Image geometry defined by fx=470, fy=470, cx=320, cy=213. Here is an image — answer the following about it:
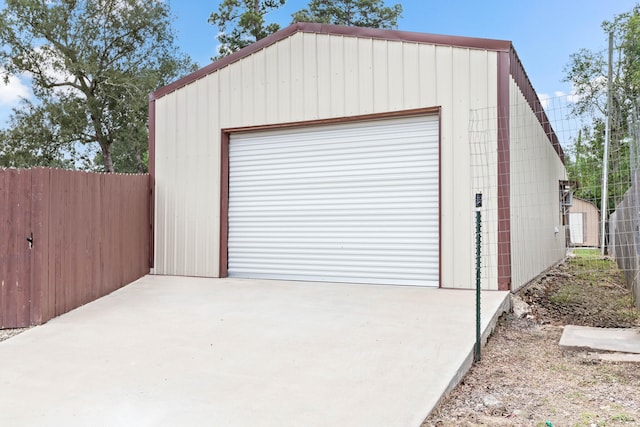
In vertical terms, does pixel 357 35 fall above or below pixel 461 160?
above

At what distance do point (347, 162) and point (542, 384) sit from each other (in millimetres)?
4444

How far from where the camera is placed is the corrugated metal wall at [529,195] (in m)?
6.46

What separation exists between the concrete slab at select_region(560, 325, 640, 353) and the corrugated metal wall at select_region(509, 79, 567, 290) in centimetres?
152

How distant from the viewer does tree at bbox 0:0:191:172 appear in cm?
1820

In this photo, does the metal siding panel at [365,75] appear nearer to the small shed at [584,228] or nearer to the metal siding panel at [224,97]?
the metal siding panel at [224,97]

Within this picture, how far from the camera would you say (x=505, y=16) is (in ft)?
45.9

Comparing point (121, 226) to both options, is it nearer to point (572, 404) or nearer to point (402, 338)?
point (402, 338)

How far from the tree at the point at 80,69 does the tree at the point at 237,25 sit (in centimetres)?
302

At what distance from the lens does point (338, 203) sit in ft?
23.5

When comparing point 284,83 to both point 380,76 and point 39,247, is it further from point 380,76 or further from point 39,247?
point 39,247

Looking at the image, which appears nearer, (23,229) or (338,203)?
(23,229)

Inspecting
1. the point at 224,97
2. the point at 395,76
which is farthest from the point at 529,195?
the point at 224,97

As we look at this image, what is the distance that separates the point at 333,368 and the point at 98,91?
19091 mm

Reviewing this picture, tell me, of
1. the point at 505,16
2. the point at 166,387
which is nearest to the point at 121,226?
the point at 166,387
